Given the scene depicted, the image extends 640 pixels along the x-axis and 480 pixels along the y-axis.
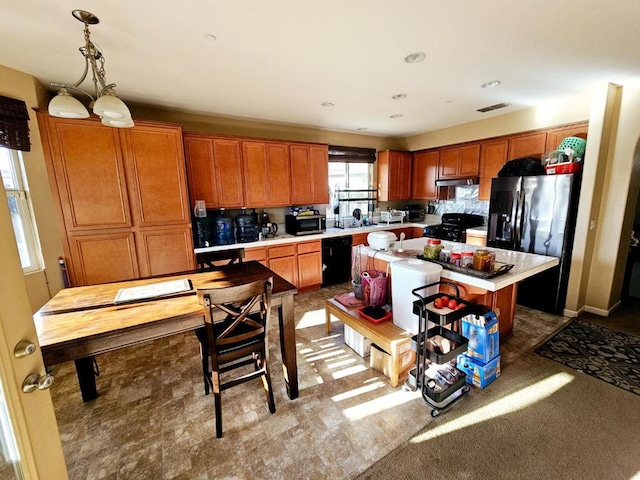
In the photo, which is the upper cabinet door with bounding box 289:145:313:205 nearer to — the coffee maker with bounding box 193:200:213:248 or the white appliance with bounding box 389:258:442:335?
the coffee maker with bounding box 193:200:213:248

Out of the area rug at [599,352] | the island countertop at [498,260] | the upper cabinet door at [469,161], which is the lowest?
the area rug at [599,352]

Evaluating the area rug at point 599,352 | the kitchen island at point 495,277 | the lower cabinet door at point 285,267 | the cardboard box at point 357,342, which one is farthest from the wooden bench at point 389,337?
the lower cabinet door at point 285,267

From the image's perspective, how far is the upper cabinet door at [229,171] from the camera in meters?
3.53

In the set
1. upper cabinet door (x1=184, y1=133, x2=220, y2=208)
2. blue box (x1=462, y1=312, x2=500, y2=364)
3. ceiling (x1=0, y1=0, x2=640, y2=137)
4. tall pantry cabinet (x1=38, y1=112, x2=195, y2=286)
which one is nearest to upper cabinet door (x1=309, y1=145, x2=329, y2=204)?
ceiling (x1=0, y1=0, x2=640, y2=137)

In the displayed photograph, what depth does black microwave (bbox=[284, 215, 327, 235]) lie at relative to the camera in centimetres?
407

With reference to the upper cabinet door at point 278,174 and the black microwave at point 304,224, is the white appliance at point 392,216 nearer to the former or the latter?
the black microwave at point 304,224

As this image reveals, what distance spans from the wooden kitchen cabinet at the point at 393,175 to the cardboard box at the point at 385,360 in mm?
3479

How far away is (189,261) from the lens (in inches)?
128

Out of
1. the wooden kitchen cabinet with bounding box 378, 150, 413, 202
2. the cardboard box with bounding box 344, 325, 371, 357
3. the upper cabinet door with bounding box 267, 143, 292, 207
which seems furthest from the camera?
the wooden kitchen cabinet with bounding box 378, 150, 413, 202

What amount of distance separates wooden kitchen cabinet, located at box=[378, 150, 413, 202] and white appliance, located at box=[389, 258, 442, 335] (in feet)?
10.5

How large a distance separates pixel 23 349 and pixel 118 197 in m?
2.43

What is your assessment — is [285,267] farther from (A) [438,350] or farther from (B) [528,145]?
(B) [528,145]

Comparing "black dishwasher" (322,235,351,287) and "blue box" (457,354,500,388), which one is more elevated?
"black dishwasher" (322,235,351,287)

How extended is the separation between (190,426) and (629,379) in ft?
11.0
